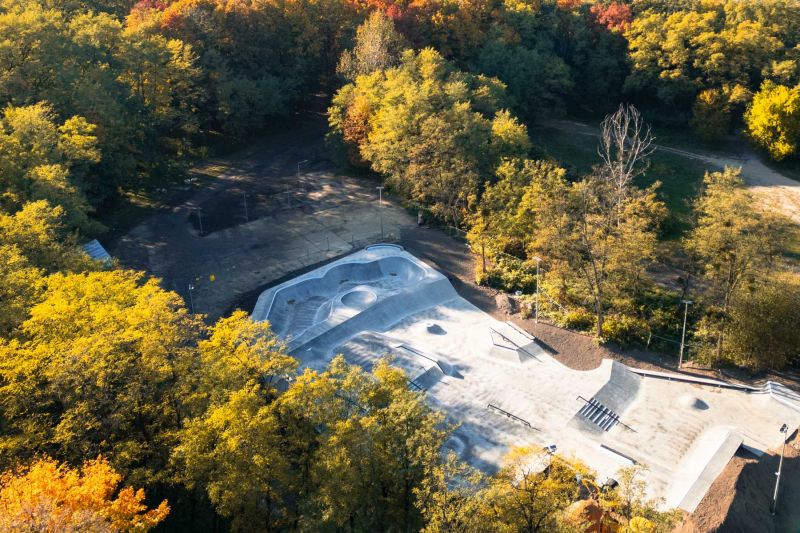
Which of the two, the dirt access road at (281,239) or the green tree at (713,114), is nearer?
the dirt access road at (281,239)

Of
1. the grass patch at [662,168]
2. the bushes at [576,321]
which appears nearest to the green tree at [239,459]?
the bushes at [576,321]

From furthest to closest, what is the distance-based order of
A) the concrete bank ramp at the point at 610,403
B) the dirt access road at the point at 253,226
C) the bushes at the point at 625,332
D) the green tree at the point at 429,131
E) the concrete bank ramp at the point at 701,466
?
the green tree at the point at 429,131
the dirt access road at the point at 253,226
the bushes at the point at 625,332
the concrete bank ramp at the point at 610,403
the concrete bank ramp at the point at 701,466

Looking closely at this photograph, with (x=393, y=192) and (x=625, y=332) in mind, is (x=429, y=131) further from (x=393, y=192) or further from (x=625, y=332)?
(x=625, y=332)

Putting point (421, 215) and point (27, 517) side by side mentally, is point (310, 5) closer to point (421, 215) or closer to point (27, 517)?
point (421, 215)

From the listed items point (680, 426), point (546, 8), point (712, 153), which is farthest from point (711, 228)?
point (546, 8)

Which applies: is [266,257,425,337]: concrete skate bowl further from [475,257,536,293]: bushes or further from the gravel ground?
the gravel ground

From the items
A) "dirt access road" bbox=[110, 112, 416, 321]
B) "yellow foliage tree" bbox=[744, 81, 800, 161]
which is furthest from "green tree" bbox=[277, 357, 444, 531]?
"yellow foliage tree" bbox=[744, 81, 800, 161]

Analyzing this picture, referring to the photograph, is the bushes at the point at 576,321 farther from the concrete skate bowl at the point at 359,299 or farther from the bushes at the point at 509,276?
the concrete skate bowl at the point at 359,299
